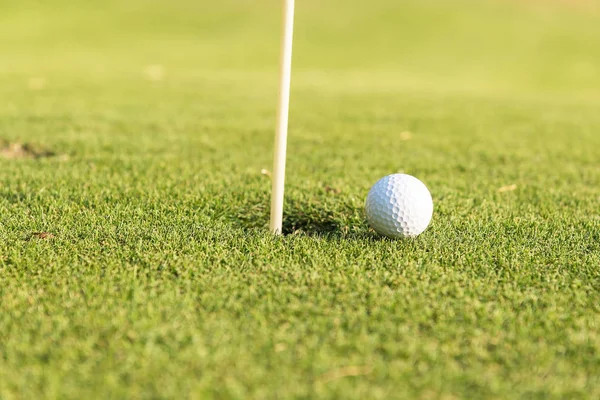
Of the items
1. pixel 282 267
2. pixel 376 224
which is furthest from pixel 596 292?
pixel 282 267

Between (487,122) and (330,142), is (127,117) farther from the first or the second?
(487,122)

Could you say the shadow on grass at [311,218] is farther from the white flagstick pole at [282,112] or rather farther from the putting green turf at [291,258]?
the white flagstick pole at [282,112]

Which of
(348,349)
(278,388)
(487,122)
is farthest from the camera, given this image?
A: (487,122)

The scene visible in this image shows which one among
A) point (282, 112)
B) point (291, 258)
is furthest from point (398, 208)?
point (282, 112)

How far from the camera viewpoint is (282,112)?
291cm

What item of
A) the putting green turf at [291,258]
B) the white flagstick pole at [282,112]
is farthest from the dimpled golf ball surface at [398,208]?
the white flagstick pole at [282,112]

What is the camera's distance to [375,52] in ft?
65.0

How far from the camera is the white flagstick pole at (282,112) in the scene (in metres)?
2.75

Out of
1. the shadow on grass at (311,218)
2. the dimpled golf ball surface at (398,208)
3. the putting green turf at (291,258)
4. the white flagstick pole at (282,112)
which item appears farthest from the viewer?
the shadow on grass at (311,218)

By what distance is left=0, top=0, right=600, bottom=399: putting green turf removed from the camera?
1.96 meters

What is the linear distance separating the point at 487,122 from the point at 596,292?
5242mm

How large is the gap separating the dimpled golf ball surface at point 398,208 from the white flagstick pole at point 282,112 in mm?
491

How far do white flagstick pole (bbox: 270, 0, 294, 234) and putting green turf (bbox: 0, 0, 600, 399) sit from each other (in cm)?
16

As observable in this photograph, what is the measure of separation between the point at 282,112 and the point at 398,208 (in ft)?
2.45
